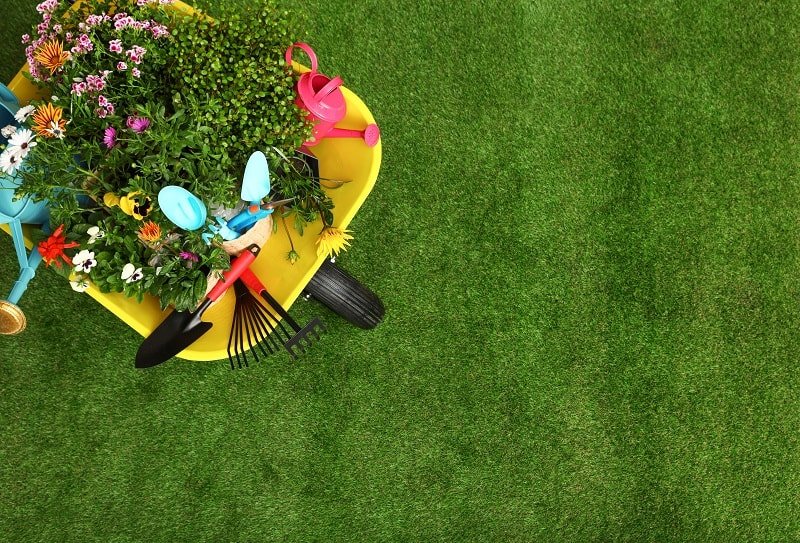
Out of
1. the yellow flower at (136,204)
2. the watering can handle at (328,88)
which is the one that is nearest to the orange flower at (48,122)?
the yellow flower at (136,204)

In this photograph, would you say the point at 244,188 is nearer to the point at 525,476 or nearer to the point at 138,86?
the point at 138,86

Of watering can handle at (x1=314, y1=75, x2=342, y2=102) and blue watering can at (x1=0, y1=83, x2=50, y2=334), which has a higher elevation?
watering can handle at (x1=314, y1=75, x2=342, y2=102)

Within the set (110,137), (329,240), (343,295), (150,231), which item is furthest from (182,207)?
(343,295)

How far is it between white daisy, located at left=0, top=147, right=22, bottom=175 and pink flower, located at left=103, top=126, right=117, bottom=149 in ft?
0.38

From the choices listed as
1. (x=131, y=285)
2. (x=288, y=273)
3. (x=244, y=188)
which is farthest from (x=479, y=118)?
(x=131, y=285)

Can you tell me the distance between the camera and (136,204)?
0.84 meters

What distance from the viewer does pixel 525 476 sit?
1506mm

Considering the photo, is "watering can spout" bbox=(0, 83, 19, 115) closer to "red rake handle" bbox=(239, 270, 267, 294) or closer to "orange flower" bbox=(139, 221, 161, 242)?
"orange flower" bbox=(139, 221, 161, 242)

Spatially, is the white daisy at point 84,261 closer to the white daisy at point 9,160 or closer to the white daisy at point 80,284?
the white daisy at point 80,284

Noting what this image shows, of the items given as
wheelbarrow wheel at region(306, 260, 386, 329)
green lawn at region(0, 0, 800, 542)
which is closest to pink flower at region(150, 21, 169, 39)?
wheelbarrow wheel at region(306, 260, 386, 329)

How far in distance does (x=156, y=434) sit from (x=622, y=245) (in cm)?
128

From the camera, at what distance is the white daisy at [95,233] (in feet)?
2.87

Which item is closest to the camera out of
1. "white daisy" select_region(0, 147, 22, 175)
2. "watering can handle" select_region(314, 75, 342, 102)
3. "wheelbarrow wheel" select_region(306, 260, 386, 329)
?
"white daisy" select_region(0, 147, 22, 175)

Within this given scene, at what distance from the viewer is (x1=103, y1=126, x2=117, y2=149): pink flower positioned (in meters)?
0.86
